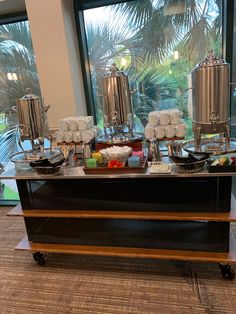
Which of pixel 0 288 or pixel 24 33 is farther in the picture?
pixel 24 33

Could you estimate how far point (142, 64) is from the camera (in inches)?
104

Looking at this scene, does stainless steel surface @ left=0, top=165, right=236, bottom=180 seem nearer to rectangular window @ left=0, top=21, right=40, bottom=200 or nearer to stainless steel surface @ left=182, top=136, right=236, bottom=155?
stainless steel surface @ left=182, top=136, right=236, bottom=155

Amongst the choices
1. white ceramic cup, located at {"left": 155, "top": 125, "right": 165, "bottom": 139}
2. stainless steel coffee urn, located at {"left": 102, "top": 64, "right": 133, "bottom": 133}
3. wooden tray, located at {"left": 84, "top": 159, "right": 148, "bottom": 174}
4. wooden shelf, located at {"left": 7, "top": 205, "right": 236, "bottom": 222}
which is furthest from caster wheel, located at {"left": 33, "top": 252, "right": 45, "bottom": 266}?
white ceramic cup, located at {"left": 155, "top": 125, "right": 165, "bottom": 139}

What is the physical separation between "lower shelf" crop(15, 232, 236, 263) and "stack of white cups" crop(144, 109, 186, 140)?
2.60ft

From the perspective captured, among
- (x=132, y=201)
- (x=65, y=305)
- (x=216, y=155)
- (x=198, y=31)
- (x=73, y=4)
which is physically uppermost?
(x=73, y=4)

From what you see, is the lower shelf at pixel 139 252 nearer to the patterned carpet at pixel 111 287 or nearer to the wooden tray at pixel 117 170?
the patterned carpet at pixel 111 287

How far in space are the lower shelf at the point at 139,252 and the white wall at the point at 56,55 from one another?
1.21 m

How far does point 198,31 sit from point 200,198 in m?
1.63

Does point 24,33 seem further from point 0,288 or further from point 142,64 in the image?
point 0,288

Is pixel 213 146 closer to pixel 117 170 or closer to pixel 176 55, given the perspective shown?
pixel 117 170

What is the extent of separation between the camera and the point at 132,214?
1759mm

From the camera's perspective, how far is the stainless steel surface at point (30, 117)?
196 centimetres

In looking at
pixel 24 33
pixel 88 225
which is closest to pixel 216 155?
pixel 88 225

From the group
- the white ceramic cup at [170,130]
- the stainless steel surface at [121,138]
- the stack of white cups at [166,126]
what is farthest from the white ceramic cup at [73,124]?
the white ceramic cup at [170,130]
